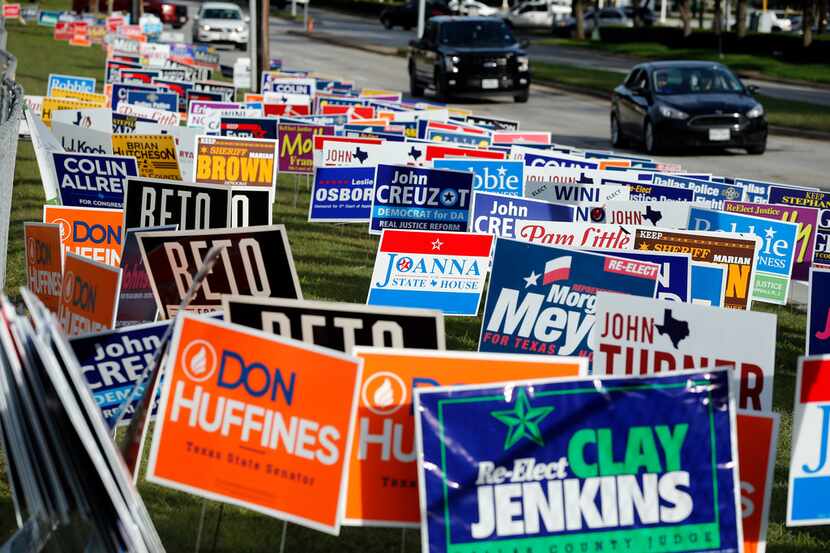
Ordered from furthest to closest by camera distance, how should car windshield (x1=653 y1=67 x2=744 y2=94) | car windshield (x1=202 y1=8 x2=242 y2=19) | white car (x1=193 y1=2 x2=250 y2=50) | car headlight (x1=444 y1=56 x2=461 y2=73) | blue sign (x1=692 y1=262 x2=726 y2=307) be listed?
1. car windshield (x1=202 y1=8 x2=242 y2=19)
2. white car (x1=193 y1=2 x2=250 y2=50)
3. car headlight (x1=444 y1=56 x2=461 y2=73)
4. car windshield (x1=653 y1=67 x2=744 y2=94)
5. blue sign (x1=692 y1=262 x2=726 y2=307)

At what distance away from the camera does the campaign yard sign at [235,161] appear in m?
14.2

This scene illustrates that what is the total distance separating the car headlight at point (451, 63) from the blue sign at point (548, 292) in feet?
87.8

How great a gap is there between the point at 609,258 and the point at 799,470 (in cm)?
220

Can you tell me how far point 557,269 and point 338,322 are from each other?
7.47ft

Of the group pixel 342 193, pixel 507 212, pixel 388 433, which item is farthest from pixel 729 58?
pixel 388 433

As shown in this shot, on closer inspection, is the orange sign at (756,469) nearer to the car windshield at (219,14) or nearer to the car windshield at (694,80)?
the car windshield at (694,80)

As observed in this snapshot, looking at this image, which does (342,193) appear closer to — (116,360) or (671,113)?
(116,360)

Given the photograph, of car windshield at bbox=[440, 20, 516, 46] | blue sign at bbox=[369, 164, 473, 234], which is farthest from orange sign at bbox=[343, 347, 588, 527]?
car windshield at bbox=[440, 20, 516, 46]

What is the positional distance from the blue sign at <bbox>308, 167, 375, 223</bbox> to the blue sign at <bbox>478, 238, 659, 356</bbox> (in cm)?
583

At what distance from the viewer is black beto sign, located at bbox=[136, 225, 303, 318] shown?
23.5 feet

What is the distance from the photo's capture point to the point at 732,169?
23.5 meters

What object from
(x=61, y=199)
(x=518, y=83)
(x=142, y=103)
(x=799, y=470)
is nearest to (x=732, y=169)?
(x=142, y=103)

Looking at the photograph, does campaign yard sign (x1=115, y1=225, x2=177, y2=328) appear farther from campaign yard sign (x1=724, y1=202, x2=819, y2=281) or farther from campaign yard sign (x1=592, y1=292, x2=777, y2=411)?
campaign yard sign (x1=724, y1=202, x2=819, y2=281)

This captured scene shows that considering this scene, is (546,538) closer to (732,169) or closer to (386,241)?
(386,241)
